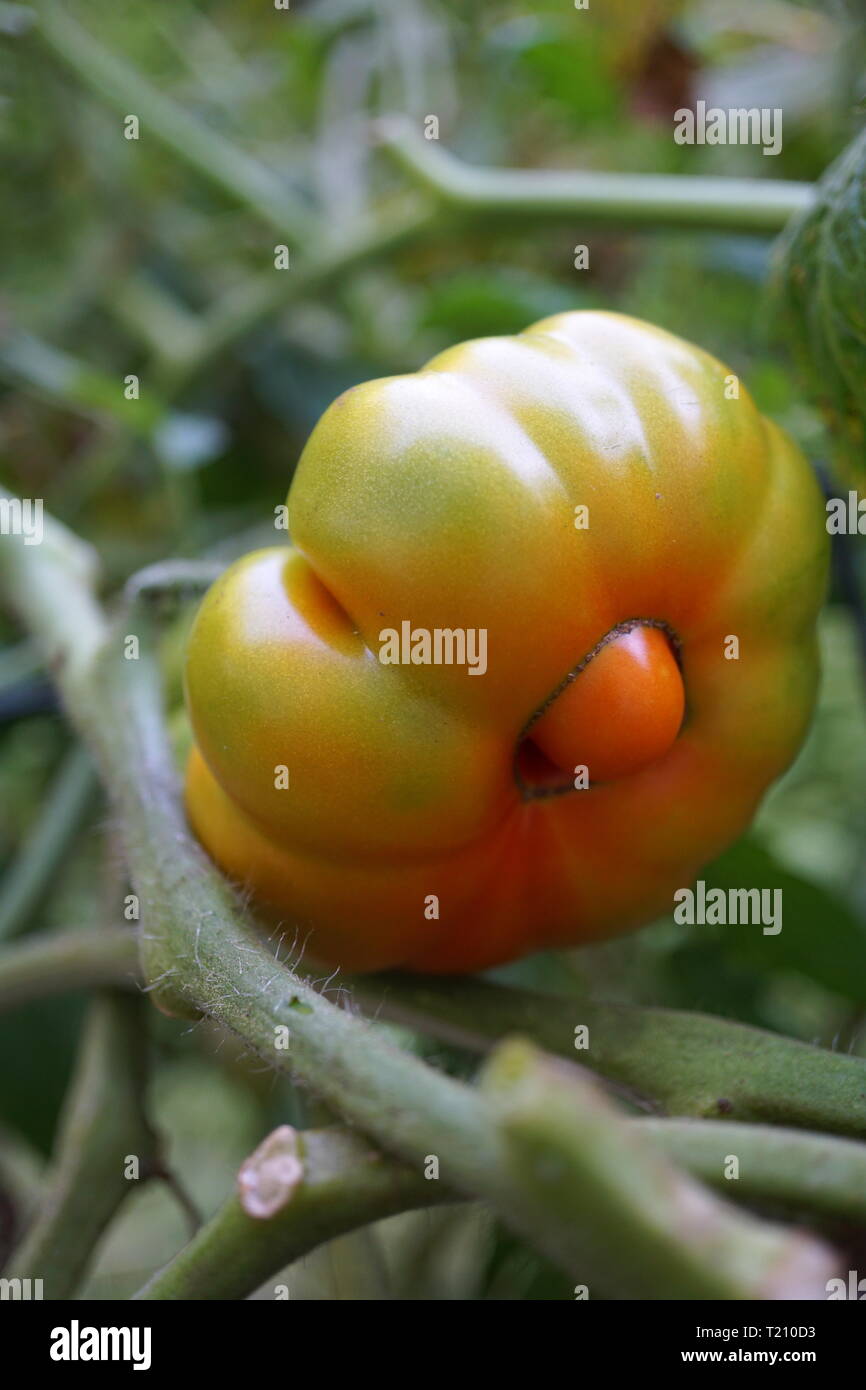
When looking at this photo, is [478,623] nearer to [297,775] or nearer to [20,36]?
[297,775]

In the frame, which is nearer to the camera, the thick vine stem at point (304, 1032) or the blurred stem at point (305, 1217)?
the thick vine stem at point (304, 1032)

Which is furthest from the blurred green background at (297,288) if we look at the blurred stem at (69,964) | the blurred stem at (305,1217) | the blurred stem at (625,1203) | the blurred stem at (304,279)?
the blurred stem at (625,1203)

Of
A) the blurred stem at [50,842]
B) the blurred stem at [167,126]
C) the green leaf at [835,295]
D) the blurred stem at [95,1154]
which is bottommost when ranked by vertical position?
the blurred stem at [95,1154]

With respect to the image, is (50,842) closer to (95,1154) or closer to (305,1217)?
(95,1154)

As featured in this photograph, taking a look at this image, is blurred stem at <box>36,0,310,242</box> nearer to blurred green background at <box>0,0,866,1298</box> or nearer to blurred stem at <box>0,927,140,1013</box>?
blurred green background at <box>0,0,866,1298</box>

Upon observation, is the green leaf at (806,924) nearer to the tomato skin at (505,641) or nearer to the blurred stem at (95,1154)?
the tomato skin at (505,641)

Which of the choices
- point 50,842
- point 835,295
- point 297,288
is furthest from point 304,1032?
point 297,288

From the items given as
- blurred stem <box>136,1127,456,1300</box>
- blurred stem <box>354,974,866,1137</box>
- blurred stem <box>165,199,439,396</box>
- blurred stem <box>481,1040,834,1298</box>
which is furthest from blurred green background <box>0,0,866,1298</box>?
blurred stem <box>481,1040,834,1298</box>
